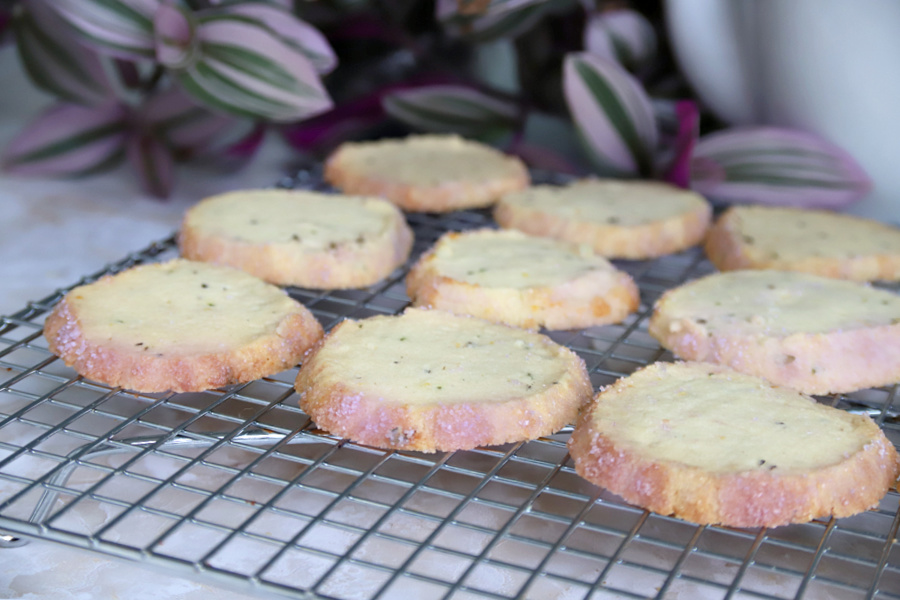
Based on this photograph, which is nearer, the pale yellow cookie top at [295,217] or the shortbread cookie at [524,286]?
the shortbread cookie at [524,286]

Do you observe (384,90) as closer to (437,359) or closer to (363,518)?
(437,359)

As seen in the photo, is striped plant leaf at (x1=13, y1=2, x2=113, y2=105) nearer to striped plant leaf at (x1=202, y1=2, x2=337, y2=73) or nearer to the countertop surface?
the countertop surface

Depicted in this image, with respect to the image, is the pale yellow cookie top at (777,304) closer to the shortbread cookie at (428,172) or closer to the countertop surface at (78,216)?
the shortbread cookie at (428,172)

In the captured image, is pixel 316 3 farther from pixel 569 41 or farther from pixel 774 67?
pixel 774 67

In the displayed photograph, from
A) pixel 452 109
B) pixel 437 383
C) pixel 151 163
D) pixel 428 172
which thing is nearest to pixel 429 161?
pixel 428 172

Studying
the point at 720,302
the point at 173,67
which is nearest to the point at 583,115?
the point at 720,302

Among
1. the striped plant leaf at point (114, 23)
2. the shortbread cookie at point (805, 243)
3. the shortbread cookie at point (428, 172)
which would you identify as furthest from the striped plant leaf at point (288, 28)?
the shortbread cookie at point (805, 243)
